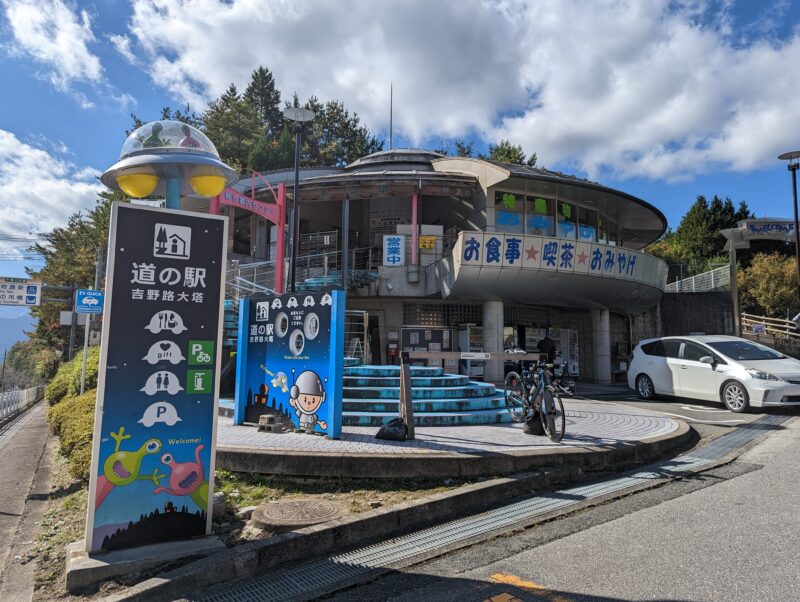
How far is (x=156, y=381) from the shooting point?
3965 millimetres

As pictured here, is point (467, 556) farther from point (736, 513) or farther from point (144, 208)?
point (144, 208)

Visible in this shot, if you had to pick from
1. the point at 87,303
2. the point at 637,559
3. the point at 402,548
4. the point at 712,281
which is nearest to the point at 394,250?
the point at 87,303

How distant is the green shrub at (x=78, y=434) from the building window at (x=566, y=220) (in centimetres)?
1687

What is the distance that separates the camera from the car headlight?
33.9ft

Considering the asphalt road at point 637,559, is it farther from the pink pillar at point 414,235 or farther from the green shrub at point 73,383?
the pink pillar at point 414,235

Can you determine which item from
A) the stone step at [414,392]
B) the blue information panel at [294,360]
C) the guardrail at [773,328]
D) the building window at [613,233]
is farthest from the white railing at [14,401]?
the guardrail at [773,328]

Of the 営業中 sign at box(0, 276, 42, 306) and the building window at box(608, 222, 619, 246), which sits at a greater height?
the building window at box(608, 222, 619, 246)

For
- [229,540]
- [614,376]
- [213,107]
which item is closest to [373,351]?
[614,376]

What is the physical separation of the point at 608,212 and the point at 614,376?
749cm

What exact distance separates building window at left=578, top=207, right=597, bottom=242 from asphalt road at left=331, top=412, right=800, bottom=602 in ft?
55.6

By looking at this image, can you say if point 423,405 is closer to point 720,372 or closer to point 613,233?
point 720,372

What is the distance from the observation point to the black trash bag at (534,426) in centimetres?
746

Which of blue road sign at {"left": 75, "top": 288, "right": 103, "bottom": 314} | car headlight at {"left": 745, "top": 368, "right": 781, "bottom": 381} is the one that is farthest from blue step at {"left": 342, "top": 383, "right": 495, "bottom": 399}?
blue road sign at {"left": 75, "top": 288, "right": 103, "bottom": 314}

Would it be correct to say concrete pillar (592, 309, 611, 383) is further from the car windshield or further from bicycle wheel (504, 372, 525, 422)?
bicycle wheel (504, 372, 525, 422)
